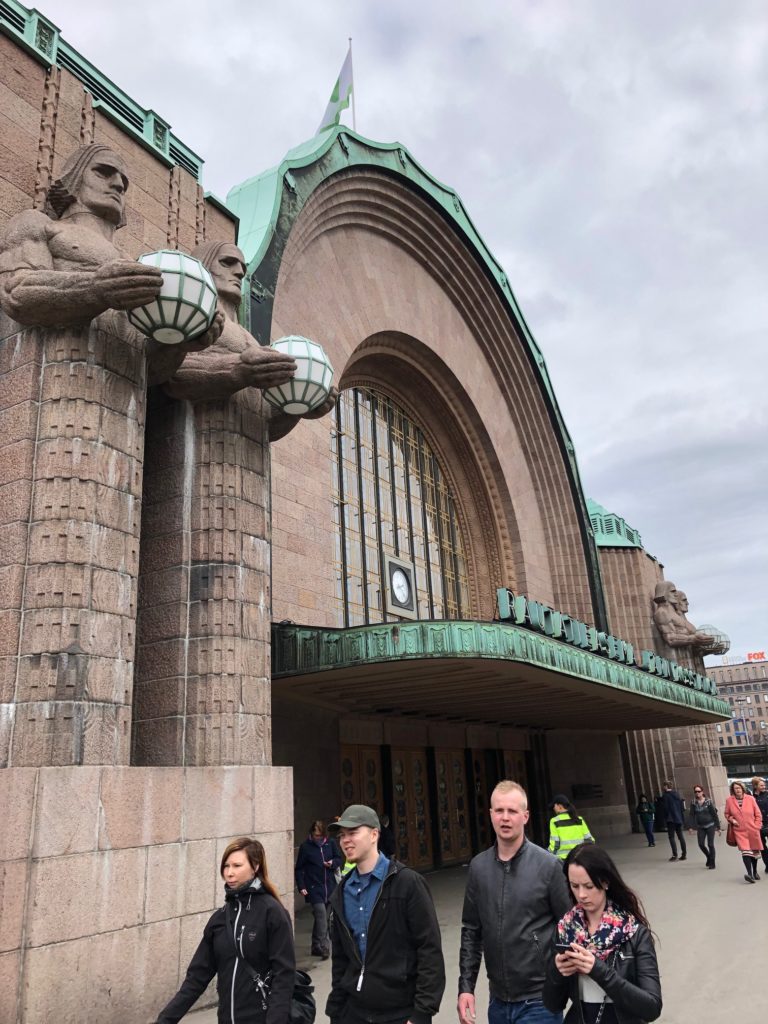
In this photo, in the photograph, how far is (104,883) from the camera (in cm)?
704

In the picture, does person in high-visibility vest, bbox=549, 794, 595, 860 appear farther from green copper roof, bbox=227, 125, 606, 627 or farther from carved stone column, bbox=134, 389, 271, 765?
green copper roof, bbox=227, 125, 606, 627

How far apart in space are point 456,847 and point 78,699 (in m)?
13.3

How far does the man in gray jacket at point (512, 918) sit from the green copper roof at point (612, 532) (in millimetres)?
25343

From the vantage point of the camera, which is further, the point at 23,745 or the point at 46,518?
the point at 46,518

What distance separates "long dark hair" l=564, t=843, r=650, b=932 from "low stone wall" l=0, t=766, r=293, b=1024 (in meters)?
4.86

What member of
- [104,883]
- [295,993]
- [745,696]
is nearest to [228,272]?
[104,883]

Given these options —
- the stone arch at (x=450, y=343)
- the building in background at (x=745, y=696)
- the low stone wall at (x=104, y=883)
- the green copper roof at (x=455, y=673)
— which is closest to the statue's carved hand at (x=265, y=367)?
the green copper roof at (x=455, y=673)

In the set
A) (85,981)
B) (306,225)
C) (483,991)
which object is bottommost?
(483,991)

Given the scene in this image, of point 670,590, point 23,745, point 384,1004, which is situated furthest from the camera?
point 670,590

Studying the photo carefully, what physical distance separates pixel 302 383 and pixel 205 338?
5.30 feet

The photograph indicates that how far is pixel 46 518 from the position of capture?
7.76 m

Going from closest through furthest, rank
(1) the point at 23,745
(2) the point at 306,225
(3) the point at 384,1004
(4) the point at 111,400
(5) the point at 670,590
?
(3) the point at 384,1004 < (1) the point at 23,745 < (4) the point at 111,400 < (2) the point at 306,225 < (5) the point at 670,590

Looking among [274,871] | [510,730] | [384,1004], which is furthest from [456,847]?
[384,1004]

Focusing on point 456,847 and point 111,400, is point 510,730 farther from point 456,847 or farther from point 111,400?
point 111,400
